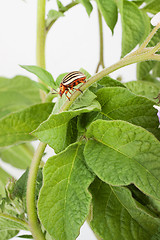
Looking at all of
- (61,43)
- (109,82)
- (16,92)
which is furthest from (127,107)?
(61,43)

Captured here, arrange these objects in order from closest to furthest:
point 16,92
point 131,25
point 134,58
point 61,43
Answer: point 134,58 → point 131,25 → point 16,92 → point 61,43

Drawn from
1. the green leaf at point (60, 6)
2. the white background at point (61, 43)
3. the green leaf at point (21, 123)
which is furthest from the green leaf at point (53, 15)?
the white background at point (61, 43)

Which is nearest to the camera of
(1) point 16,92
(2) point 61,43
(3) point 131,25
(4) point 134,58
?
(4) point 134,58

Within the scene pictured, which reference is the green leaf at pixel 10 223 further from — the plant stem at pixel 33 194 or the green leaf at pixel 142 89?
the green leaf at pixel 142 89

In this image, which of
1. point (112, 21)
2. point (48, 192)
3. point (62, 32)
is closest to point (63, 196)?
point (48, 192)

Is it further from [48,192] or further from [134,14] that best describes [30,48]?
[48,192]

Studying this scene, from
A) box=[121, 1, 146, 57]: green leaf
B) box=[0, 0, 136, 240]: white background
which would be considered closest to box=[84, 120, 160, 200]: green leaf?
box=[121, 1, 146, 57]: green leaf

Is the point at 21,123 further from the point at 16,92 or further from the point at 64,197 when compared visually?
the point at 16,92
